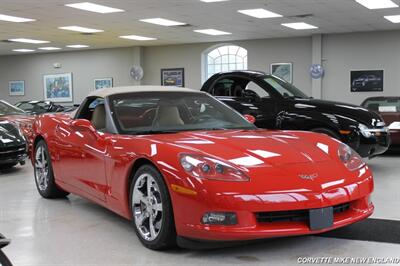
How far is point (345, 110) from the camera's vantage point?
6.77 m

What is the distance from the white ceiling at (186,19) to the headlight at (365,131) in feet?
19.6

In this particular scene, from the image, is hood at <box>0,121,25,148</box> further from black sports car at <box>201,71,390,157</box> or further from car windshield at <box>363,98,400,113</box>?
car windshield at <box>363,98,400,113</box>

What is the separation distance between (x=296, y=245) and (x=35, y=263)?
5.65ft

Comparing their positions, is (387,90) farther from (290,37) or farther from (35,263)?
(35,263)

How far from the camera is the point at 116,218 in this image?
172 inches

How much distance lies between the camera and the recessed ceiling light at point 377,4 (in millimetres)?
12047

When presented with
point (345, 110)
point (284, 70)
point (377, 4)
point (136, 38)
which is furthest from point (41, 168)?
point (284, 70)

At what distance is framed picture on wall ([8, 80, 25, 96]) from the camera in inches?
Answer: 1011

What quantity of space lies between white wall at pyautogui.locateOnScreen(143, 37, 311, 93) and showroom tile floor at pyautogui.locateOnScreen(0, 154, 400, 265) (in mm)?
14252

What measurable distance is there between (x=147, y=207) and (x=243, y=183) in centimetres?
78

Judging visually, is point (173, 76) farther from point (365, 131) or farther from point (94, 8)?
point (365, 131)

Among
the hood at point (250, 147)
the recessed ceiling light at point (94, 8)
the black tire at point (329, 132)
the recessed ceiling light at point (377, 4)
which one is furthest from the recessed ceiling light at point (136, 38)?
the hood at point (250, 147)

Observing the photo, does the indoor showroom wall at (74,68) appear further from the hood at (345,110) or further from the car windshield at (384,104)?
the hood at (345,110)

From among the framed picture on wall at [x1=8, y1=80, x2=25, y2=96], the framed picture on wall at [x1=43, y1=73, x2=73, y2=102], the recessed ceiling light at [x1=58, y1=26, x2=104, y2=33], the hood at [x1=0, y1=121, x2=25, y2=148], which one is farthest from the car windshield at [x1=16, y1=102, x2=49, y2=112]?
the framed picture on wall at [x1=8, y1=80, x2=25, y2=96]
